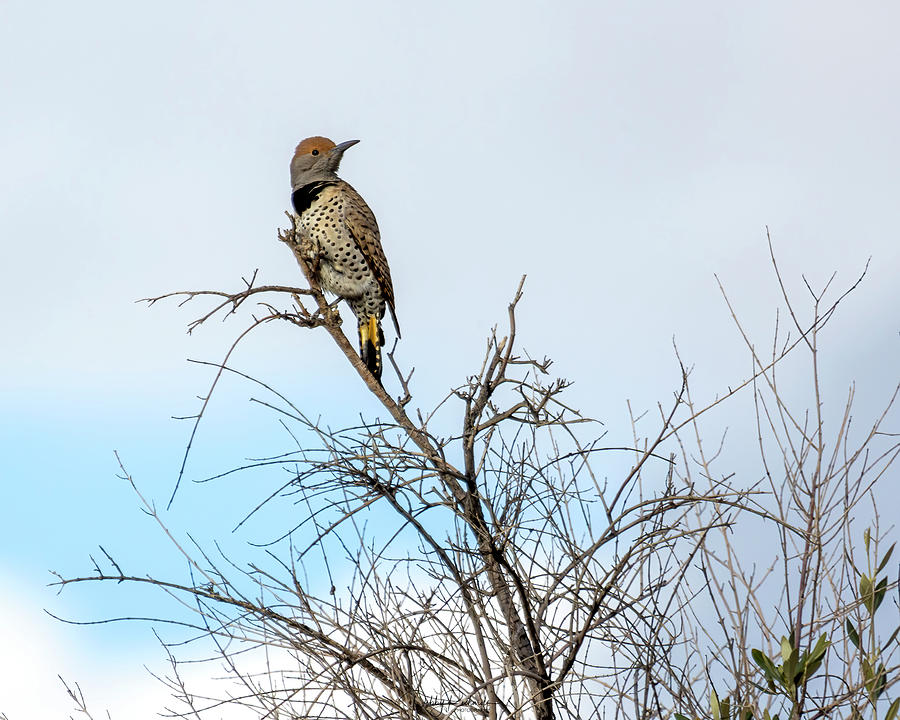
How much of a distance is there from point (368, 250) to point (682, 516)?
330 centimetres

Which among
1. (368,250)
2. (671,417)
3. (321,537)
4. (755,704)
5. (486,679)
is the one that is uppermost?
(368,250)

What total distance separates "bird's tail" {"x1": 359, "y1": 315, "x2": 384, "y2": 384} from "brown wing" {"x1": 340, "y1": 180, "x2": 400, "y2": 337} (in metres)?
0.17

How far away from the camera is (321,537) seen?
3844mm

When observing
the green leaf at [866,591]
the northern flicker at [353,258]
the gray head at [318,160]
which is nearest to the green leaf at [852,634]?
the green leaf at [866,591]

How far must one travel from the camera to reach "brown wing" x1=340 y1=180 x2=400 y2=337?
21.1 feet

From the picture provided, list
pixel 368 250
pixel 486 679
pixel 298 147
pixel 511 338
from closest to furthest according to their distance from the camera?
pixel 486 679
pixel 511 338
pixel 368 250
pixel 298 147

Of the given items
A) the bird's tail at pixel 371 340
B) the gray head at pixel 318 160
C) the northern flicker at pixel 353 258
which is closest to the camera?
the northern flicker at pixel 353 258

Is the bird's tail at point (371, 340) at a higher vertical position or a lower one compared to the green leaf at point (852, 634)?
higher

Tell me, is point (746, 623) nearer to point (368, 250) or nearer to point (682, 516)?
point (682, 516)

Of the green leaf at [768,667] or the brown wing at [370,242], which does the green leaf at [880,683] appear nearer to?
the green leaf at [768,667]

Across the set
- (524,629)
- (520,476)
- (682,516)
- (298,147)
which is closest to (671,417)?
(682,516)

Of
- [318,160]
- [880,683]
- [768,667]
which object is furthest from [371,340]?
[880,683]

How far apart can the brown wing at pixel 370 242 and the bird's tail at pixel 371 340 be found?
0.17 meters

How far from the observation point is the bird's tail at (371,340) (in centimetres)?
651
